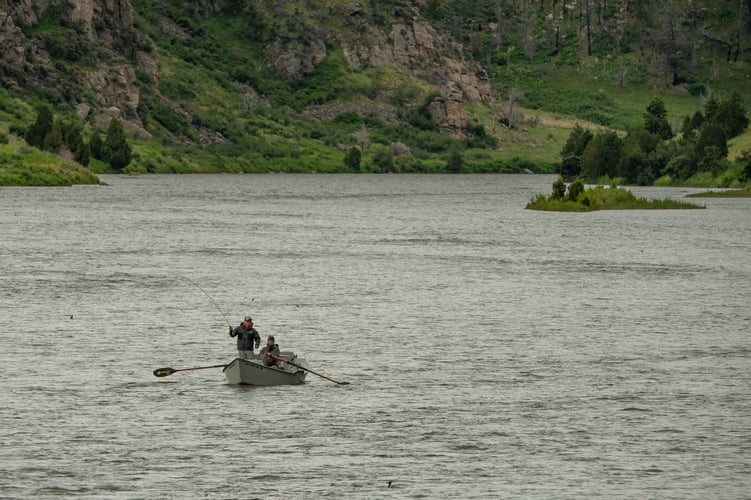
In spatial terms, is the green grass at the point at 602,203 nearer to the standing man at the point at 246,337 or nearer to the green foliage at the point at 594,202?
the green foliage at the point at 594,202

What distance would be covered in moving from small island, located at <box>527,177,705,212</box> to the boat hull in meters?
113

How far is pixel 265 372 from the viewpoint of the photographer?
1842 inches

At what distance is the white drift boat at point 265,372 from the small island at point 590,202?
113 meters

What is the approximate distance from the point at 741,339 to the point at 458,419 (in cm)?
2216

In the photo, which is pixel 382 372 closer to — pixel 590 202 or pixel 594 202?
pixel 590 202

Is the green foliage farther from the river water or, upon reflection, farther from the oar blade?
the oar blade

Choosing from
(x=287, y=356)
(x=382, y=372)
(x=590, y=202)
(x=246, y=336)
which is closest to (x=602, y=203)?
(x=590, y=202)

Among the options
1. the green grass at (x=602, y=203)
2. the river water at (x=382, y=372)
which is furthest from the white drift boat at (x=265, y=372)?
the green grass at (x=602, y=203)

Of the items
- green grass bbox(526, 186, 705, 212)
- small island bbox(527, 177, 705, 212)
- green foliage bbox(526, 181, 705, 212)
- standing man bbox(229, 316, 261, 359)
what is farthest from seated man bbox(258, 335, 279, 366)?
green grass bbox(526, 186, 705, 212)

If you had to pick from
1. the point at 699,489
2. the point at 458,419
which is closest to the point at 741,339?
the point at 458,419

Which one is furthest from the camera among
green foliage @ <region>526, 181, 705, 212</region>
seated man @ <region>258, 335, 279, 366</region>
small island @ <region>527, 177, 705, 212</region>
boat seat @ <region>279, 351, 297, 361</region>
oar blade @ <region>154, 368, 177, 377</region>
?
green foliage @ <region>526, 181, 705, 212</region>

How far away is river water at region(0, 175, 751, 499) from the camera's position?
3606 cm

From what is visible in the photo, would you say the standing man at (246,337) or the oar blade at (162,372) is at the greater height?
the standing man at (246,337)

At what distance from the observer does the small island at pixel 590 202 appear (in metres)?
161
